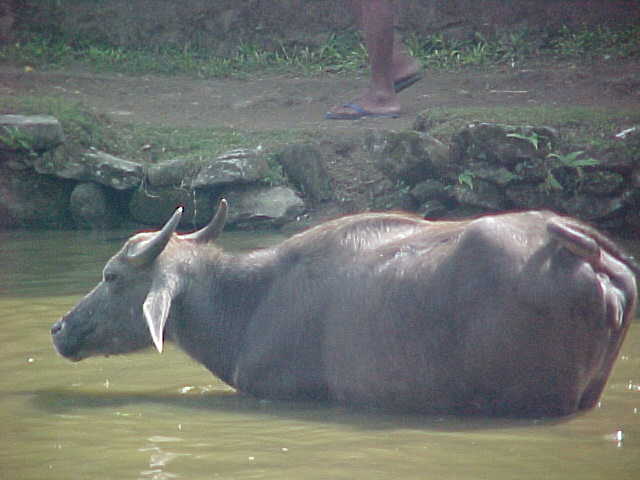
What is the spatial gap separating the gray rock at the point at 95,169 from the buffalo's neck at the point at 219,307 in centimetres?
427

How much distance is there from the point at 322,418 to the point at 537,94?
7.30m

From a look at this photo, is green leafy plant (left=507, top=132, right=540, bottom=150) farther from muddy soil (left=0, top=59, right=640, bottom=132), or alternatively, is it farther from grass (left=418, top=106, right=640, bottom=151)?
muddy soil (left=0, top=59, right=640, bottom=132)

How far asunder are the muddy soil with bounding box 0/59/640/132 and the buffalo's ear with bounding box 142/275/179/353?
5.18 metres

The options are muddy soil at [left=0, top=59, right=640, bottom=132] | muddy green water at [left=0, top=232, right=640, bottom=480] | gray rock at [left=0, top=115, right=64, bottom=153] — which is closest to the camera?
muddy green water at [left=0, top=232, right=640, bottom=480]

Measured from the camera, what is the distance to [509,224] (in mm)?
4801

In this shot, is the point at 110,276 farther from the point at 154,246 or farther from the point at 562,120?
the point at 562,120

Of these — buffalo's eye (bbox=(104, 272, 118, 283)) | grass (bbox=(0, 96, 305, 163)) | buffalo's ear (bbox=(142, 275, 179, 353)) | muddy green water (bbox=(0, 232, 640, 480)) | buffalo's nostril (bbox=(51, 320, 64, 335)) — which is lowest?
muddy green water (bbox=(0, 232, 640, 480))

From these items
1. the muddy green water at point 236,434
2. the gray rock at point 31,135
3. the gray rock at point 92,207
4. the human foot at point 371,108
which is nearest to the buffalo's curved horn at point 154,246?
the muddy green water at point 236,434

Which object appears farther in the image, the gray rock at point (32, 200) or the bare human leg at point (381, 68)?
the bare human leg at point (381, 68)

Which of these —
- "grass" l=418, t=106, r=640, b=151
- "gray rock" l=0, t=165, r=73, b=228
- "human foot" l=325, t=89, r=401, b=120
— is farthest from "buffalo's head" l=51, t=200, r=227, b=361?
"human foot" l=325, t=89, r=401, b=120

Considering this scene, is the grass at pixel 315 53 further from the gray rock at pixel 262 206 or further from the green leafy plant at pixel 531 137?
the green leafy plant at pixel 531 137

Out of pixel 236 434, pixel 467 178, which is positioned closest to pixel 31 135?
pixel 467 178

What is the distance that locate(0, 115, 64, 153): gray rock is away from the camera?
992 cm

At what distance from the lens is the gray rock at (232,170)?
9641mm
